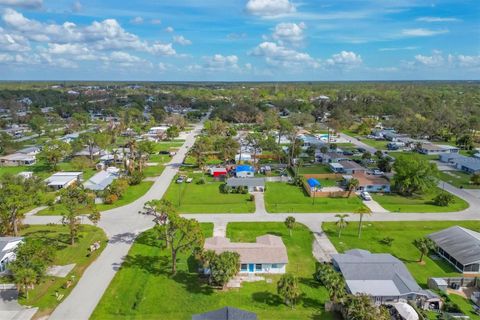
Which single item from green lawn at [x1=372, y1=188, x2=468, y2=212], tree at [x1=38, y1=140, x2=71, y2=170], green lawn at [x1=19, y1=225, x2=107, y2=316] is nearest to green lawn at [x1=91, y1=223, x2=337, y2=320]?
green lawn at [x1=19, y1=225, x2=107, y2=316]

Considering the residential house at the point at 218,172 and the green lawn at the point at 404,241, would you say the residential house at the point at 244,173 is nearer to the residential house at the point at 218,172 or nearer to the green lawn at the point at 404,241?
the residential house at the point at 218,172

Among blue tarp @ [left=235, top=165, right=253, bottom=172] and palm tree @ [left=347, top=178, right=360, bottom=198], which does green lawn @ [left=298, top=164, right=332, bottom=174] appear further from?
palm tree @ [left=347, top=178, right=360, bottom=198]

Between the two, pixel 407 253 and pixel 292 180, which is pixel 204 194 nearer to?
pixel 292 180

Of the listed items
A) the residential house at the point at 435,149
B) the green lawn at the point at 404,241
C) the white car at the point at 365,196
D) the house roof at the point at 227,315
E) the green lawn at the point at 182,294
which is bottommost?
the green lawn at the point at 182,294

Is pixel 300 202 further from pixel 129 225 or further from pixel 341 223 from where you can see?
pixel 129 225

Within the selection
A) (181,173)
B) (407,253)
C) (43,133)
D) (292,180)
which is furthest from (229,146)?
Result: (43,133)

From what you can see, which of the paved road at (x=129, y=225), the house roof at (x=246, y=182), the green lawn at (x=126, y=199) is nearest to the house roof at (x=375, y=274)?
the paved road at (x=129, y=225)
